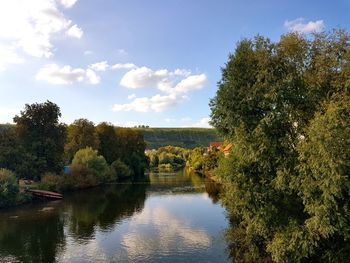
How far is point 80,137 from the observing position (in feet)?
310

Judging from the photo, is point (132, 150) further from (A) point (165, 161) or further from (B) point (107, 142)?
(A) point (165, 161)

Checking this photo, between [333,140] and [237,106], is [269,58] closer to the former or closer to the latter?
[237,106]

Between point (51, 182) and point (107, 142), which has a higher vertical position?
point (107, 142)

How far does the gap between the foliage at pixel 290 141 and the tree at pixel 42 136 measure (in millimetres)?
50005

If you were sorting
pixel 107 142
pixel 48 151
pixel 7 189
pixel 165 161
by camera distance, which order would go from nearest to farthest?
1. pixel 7 189
2. pixel 48 151
3. pixel 107 142
4. pixel 165 161

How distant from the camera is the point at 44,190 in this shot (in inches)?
2532

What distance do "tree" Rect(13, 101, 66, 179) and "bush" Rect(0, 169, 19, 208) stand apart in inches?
446

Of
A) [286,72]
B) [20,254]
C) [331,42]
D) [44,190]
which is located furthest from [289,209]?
[44,190]

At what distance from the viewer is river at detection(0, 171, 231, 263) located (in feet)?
99.8

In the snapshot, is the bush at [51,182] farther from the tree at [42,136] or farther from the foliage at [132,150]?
the foliage at [132,150]

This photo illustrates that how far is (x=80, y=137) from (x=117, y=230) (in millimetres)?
58698

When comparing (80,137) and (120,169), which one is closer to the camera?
(80,137)

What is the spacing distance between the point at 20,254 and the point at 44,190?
3434 cm

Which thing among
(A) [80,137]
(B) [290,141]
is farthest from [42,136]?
(B) [290,141]
